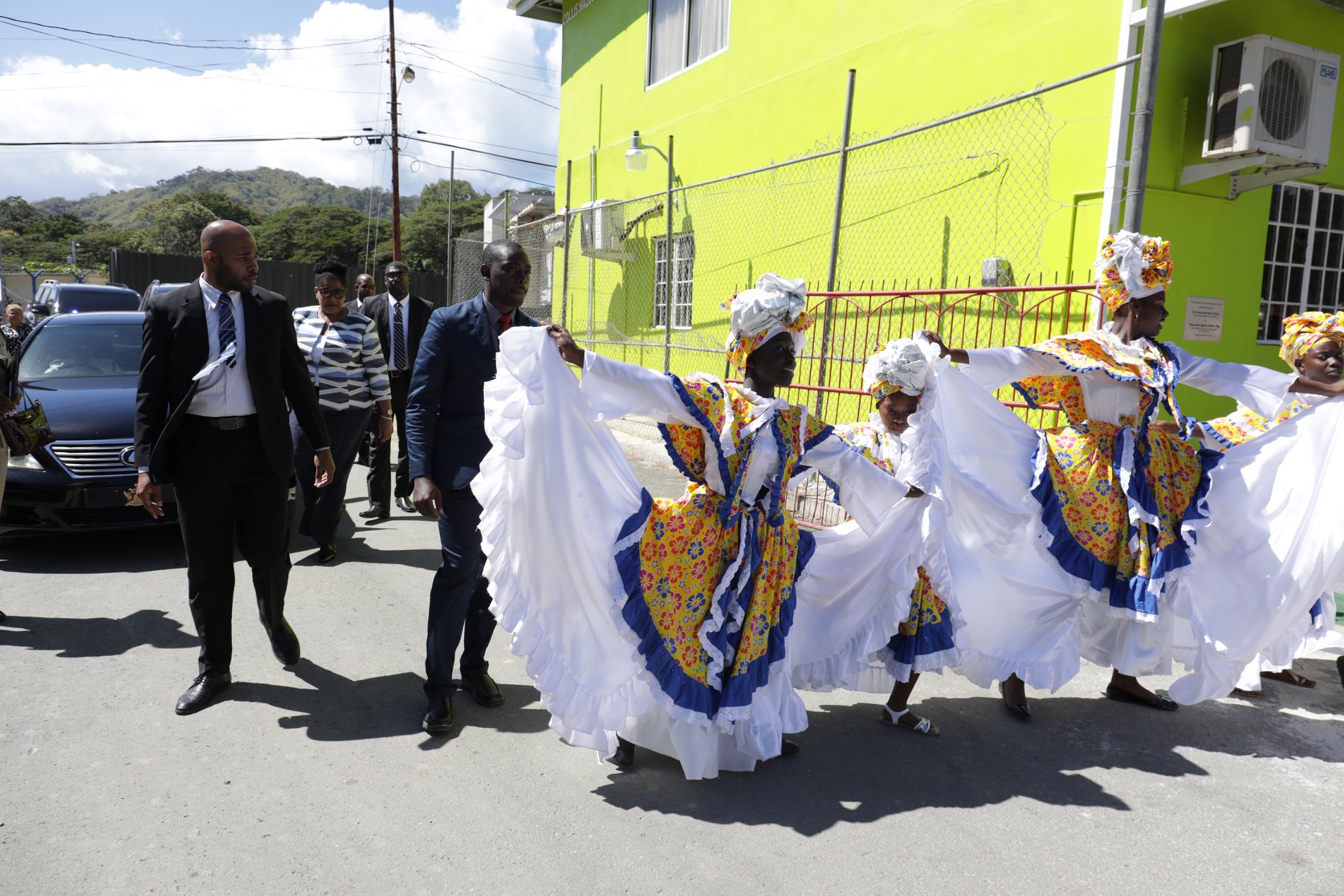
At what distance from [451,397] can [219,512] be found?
121 centimetres

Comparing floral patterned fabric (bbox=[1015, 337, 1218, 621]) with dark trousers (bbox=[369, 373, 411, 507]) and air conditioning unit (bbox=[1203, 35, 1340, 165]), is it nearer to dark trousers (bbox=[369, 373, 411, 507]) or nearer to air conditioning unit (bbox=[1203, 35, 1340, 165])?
air conditioning unit (bbox=[1203, 35, 1340, 165])

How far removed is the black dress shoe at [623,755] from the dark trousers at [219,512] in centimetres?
193

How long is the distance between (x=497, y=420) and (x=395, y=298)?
17.1 feet

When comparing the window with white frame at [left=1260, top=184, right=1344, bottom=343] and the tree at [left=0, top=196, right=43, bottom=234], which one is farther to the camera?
the tree at [left=0, top=196, right=43, bottom=234]

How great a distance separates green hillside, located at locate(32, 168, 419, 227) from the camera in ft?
455

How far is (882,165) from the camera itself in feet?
30.2

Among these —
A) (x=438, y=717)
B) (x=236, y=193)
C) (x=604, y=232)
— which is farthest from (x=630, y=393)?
(x=236, y=193)

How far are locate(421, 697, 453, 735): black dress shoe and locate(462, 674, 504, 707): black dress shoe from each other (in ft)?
0.78

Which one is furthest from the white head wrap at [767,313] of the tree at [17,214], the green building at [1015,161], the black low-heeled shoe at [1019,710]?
the tree at [17,214]

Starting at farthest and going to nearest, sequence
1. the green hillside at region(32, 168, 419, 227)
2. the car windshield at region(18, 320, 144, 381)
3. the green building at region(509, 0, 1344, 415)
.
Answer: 1. the green hillside at region(32, 168, 419, 227)
2. the car windshield at region(18, 320, 144, 381)
3. the green building at region(509, 0, 1344, 415)

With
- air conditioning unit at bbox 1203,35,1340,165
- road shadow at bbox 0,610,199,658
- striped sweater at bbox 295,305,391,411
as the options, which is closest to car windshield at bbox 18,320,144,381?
striped sweater at bbox 295,305,391,411

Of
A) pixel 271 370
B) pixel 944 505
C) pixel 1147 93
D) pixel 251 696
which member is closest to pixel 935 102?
pixel 1147 93

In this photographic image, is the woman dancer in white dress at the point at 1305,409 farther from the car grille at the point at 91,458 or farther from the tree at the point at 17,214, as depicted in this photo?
the tree at the point at 17,214

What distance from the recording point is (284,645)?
452 centimetres
